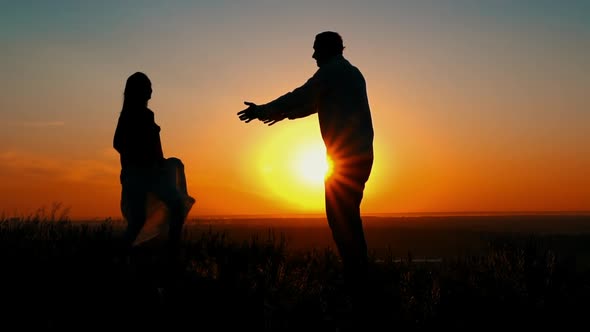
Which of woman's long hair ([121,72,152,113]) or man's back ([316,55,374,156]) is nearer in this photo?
man's back ([316,55,374,156])

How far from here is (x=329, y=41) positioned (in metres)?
6.43

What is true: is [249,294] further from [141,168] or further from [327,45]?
[327,45]

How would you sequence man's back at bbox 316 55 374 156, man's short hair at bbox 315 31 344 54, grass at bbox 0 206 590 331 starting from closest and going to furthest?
grass at bbox 0 206 590 331 → man's back at bbox 316 55 374 156 → man's short hair at bbox 315 31 344 54

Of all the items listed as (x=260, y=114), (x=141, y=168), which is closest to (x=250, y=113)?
(x=260, y=114)

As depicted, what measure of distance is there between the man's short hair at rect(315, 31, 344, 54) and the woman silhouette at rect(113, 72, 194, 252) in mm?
2196

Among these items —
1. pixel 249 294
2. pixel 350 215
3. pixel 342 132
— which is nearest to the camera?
pixel 350 215

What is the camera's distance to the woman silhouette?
7.47 meters

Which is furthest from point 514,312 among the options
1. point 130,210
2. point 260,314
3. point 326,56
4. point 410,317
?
point 130,210

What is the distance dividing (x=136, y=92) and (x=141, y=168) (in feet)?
2.73

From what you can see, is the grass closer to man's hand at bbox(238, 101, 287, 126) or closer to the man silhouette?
the man silhouette

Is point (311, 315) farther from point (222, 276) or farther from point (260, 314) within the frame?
point (222, 276)

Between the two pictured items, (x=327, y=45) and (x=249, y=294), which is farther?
(x=249, y=294)

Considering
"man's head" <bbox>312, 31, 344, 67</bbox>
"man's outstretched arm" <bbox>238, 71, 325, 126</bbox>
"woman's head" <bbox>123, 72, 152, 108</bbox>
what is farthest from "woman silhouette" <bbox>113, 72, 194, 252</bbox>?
"man's head" <bbox>312, 31, 344, 67</bbox>

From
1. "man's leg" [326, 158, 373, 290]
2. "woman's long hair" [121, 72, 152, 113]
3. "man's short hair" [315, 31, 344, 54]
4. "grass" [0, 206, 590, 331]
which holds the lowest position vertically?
"grass" [0, 206, 590, 331]
